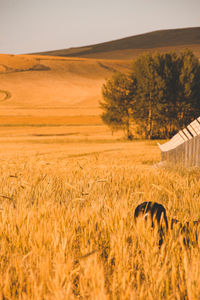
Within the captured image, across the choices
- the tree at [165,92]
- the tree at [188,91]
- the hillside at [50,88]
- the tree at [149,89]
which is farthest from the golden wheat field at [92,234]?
the hillside at [50,88]

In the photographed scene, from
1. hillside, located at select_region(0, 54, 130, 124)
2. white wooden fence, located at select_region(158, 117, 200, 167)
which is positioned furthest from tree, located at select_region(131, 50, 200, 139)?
white wooden fence, located at select_region(158, 117, 200, 167)

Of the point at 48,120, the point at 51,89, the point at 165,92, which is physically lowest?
the point at 48,120

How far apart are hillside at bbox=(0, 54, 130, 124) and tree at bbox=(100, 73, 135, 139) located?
13663mm

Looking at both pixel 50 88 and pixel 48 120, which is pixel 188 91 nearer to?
pixel 48 120

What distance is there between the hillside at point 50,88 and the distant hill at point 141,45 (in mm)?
36279

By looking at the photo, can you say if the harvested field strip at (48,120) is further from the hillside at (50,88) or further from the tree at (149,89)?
the tree at (149,89)

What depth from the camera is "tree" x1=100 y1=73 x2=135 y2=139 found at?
27.9 m

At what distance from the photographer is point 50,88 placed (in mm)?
66938

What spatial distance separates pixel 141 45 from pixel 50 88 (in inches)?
3279

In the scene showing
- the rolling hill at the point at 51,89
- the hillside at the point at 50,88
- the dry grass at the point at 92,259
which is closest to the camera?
the dry grass at the point at 92,259

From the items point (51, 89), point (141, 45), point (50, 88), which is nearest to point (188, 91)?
point (51, 89)

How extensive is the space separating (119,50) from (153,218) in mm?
132668

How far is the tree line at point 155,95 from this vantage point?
2728 cm

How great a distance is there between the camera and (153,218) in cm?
229
